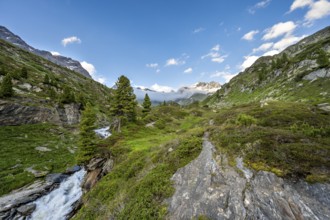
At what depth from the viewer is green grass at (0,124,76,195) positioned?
23.2m

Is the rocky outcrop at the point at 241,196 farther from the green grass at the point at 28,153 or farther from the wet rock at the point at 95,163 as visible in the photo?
the green grass at the point at 28,153

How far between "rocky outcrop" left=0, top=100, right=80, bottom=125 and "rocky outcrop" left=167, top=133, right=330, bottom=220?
43939 millimetres

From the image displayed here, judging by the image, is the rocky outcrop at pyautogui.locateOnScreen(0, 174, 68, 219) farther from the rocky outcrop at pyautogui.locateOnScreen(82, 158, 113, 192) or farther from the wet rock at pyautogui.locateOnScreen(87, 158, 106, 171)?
the wet rock at pyautogui.locateOnScreen(87, 158, 106, 171)

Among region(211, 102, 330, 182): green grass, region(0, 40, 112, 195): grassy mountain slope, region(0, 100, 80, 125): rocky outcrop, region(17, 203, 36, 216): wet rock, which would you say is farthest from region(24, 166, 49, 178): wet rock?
region(211, 102, 330, 182): green grass

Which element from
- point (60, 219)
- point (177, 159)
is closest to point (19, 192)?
point (60, 219)

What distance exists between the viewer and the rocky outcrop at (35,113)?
37281mm

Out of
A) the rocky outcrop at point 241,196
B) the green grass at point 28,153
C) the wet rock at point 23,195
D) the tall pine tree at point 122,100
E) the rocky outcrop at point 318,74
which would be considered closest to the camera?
the rocky outcrop at point 241,196

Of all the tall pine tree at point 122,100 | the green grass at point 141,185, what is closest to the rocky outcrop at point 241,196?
the green grass at point 141,185

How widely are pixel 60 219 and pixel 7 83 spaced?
40409 mm

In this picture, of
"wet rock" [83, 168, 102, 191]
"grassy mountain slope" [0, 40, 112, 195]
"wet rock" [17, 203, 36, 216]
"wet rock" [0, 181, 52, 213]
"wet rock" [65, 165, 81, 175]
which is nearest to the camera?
"wet rock" [17, 203, 36, 216]

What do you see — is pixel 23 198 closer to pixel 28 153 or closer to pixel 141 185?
pixel 28 153

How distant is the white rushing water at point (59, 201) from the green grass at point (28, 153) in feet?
13.1

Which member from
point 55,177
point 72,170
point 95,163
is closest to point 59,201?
point 55,177

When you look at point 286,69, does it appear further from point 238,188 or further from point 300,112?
point 238,188
